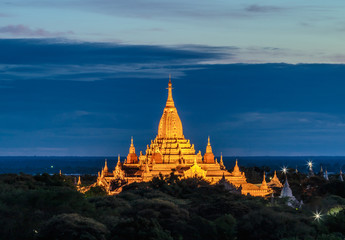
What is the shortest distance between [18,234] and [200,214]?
548 inches

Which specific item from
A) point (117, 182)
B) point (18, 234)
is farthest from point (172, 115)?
point (18, 234)

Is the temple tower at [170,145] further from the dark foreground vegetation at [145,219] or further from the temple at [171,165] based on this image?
the dark foreground vegetation at [145,219]

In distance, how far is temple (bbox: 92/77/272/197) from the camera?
89062mm

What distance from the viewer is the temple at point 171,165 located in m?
89.1

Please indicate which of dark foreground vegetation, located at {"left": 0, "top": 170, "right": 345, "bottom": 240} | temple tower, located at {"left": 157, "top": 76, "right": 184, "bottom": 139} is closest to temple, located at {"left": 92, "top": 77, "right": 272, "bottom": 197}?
temple tower, located at {"left": 157, "top": 76, "right": 184, "bottom": 139}

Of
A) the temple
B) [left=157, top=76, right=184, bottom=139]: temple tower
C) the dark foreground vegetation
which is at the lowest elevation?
the dark foreground vegetation

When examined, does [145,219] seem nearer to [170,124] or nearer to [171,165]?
[171,165]

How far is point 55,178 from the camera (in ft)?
237

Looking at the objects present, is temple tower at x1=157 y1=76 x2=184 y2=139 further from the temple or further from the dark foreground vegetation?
the dark foreground vegetation

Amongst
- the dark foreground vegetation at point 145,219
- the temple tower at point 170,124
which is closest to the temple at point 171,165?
the temple tower at point 170,124

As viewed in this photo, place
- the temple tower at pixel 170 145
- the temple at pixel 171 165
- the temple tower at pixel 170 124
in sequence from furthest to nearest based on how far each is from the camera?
the temple tower at pixel 170 124 < the temple tower at pixel 170 145 < the temple at pixel 171 165

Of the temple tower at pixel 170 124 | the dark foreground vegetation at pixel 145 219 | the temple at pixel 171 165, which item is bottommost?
the dark foreground vegetation at pixel 145 219

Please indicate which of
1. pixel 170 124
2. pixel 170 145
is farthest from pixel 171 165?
pixel 170 124

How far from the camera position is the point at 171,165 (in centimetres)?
9469
